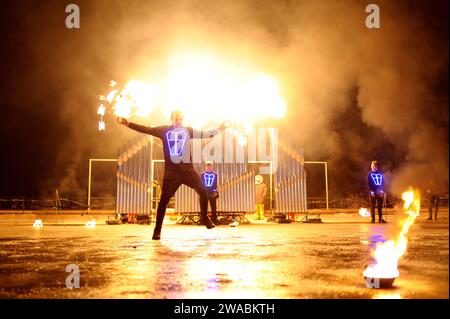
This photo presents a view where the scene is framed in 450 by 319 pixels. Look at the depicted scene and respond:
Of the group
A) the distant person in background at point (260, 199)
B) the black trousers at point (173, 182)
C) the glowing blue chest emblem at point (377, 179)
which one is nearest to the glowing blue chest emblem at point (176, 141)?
the black trousers at point (173, 182)

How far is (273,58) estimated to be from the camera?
16438mm

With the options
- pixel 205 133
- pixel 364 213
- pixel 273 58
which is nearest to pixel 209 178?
pixel 205 133

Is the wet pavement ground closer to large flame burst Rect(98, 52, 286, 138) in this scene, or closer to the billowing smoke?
the billowing smoke

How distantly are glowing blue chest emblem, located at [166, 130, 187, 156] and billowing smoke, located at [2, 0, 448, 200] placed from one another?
200 inches

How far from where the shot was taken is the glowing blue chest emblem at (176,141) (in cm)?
625

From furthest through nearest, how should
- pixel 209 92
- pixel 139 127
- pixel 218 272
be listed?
pixel 209 92 → pixel 139 127 → pixel 218 272

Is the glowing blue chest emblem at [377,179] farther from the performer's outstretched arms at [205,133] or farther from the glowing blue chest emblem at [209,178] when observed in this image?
the performer's outstretched arms at [205,133]

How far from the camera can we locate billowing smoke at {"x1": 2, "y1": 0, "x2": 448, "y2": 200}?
12.8 metres

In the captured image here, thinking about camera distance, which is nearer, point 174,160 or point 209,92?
point 174,160

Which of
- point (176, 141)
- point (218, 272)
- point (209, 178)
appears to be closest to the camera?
point (218, 272)

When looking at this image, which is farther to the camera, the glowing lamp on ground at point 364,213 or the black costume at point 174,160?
the glowing lamp on ground at point 364,213

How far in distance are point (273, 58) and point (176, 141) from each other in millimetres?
11250

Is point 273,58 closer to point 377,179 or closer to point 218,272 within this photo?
point 377,179

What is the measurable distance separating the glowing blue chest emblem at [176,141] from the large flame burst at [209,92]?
873cm
